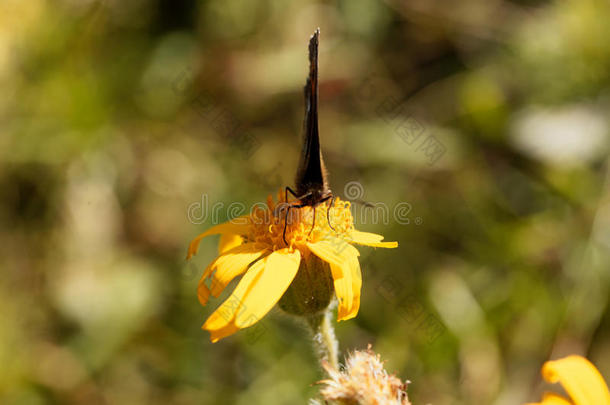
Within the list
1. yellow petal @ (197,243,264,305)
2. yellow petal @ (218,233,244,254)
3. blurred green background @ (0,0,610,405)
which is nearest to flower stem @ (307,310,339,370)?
yellow petal @ (197,243,264,305)

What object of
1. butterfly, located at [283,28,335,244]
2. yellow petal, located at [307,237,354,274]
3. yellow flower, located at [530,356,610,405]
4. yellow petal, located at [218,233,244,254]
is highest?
butterfly, located at [283,28,335,244]

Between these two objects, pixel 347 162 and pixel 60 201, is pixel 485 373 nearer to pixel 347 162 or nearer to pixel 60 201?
pixel 347 162

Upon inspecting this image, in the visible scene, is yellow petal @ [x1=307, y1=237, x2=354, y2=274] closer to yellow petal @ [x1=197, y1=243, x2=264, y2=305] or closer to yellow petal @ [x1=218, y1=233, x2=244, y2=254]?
yellow petal @ [x1=197, y1=243, x2=264, y2=305]

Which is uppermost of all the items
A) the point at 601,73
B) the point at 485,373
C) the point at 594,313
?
the point at 601,73

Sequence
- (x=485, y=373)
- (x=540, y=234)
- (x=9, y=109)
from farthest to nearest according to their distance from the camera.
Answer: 1. (x=9, y=109)
2. (x=540, y=234)
3. (x=485, y=373)

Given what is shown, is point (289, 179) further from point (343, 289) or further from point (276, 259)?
point (343, 289)

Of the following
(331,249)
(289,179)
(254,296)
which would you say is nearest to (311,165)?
(331,249)

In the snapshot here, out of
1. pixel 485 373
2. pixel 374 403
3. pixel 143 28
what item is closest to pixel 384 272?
pixel 485 373
